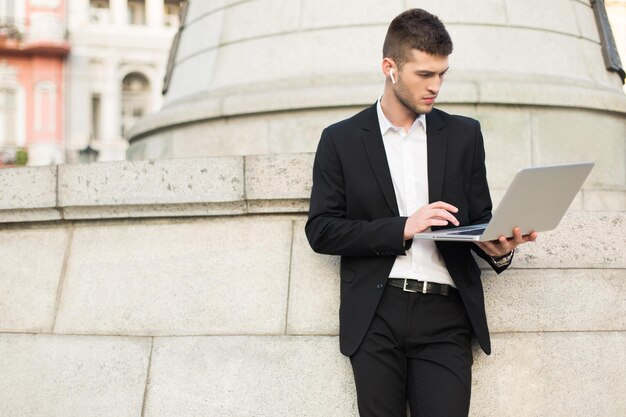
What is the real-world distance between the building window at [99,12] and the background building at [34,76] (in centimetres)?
129

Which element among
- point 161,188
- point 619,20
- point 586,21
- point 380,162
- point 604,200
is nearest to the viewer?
point 380,162

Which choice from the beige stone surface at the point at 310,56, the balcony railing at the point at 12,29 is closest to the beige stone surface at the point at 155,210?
the beige stone surface at the point at 310,56

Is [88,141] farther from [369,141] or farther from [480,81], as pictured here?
[369,141]

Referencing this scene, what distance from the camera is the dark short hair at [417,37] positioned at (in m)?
3.35

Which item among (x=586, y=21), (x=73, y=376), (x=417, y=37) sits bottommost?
(x=73, y=376)

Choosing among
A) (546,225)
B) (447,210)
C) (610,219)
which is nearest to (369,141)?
(447,210)

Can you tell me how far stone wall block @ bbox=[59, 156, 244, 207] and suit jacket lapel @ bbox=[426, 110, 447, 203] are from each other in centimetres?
133

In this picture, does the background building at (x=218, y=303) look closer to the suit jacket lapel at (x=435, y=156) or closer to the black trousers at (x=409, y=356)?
the black trousers at (x=409, y=356)

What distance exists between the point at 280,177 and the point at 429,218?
4.71 feet

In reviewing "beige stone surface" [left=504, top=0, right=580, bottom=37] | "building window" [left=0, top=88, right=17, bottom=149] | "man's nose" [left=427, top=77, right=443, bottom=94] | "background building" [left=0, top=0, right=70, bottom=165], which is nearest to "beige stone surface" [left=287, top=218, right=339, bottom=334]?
"man's nose" [left=427, top=77, right=443, bottom=94]

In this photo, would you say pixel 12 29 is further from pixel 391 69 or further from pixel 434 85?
pixel 434 85

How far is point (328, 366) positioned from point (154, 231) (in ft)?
4.11

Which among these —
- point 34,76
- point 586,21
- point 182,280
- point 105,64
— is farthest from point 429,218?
point 34,76

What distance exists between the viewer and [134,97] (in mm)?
40656
